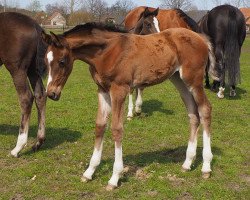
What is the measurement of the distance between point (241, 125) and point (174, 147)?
6.55ft

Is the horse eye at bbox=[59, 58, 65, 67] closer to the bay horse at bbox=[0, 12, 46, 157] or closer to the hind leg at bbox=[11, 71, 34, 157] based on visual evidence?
the bay horse at bbox=[0, 12, 46, 157]

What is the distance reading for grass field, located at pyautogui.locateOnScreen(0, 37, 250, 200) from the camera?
4184mm

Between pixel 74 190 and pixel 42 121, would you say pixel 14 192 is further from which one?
pixel 42 121

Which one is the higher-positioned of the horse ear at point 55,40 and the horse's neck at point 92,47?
the horse ear at point 55,40

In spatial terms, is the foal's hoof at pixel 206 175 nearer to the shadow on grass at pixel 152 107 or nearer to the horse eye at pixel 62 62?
the horse eye at pixel 62 62

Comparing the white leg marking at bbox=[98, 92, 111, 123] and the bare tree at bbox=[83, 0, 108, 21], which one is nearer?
the white leg marking at bbox=[98, 92, 111, 123]

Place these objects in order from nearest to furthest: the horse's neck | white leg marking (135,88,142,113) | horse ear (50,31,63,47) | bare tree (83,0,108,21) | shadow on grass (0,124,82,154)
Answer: horse ear (50,31,63,47) → the horse's neck → shadow on grass (0,124,82,154) → white leg marking (135,88,142,113) → bare tree (83,0,108,21)

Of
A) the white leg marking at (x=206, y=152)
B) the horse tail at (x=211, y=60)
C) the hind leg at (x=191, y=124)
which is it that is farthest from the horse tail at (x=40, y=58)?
the white leg marking at (x=206, y=152)

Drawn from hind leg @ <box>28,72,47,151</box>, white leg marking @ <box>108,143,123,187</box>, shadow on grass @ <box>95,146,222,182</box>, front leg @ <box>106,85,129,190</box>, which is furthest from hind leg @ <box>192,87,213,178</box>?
hind leg @ <box>28,72,47,151</box>

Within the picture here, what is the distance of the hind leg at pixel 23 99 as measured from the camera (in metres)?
4.95

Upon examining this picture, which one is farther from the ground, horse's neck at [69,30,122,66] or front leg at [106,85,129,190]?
horse's neck at [69,30,122,66]

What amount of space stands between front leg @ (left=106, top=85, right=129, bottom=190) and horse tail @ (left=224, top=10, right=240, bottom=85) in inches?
222

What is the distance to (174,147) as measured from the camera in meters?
5.71

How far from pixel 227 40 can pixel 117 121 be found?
5.97 m
